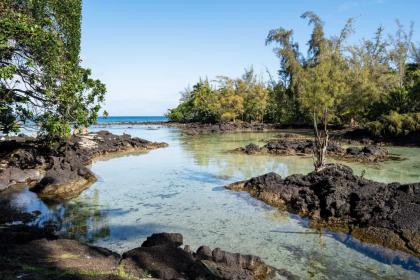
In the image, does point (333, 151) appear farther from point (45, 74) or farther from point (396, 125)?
point (45, 74)

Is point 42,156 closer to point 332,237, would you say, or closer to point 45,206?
point 45,206

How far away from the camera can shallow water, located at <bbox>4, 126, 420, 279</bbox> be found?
7.87 m

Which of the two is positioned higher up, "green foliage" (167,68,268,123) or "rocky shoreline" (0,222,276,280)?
"green foliage" (167,68,268,123)

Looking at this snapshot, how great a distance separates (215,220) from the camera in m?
11.1

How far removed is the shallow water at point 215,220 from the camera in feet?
25.8

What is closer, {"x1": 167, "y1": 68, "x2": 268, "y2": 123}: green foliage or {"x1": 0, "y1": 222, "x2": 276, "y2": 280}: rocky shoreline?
{"x1": 0, "y1": 222, "x2": 276, "y2": 280}: rocky shoreline

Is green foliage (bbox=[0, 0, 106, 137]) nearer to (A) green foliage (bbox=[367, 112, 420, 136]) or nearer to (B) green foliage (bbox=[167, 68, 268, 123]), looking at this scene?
(A) green foliage (bbox=[367, 112, 420, 136])

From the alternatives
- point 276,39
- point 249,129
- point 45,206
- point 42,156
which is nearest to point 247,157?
point 42,156

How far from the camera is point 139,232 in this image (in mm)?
10070

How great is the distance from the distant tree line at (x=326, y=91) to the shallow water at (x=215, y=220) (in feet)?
15.0

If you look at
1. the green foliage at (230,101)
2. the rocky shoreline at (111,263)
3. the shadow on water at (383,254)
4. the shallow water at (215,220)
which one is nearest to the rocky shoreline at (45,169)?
the shallow water at (215,220)

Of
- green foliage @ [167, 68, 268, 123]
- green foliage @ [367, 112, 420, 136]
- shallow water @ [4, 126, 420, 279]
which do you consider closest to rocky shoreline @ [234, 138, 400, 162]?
shallow water @ [4, 126, 420, 279]

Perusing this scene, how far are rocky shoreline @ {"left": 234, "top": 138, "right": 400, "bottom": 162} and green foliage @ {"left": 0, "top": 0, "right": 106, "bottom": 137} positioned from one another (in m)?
12.8

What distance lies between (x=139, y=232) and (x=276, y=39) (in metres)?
52.5
